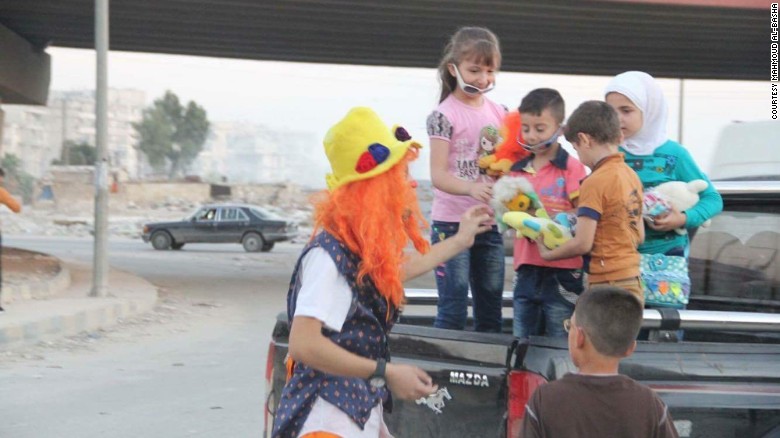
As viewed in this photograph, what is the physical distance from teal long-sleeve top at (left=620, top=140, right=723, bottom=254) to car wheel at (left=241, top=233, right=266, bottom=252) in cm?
2787

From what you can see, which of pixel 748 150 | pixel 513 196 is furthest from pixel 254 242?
pixel 513 196

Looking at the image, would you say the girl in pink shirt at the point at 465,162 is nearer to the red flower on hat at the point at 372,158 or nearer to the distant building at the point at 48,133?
the red flower on hat at the point at 372,158

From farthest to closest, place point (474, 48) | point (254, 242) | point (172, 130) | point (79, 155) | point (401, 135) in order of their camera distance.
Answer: point (172, 130) → point (79, 155) → point (254, 242) → point (474, 48) → point (401, 135)

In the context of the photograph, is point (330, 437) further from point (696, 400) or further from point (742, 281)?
point (742, 281)

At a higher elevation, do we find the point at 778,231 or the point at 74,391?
the point at 778,231

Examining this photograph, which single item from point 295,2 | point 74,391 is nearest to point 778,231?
point 74,391

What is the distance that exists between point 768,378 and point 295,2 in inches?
669

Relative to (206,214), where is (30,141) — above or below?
above

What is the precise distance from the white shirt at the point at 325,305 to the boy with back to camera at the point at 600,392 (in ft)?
1.82

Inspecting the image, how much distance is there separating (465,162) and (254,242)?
90.4ft

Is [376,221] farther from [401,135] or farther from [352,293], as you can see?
[401,135]

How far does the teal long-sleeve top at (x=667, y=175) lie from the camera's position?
4.24 meters

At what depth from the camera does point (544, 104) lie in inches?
165

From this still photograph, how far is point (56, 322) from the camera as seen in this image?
11.4 metres
